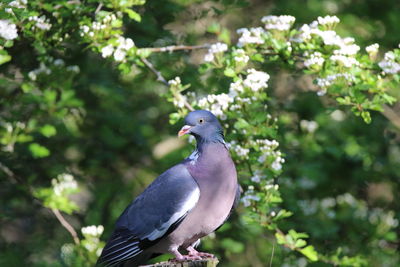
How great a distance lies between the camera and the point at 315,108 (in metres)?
6.81

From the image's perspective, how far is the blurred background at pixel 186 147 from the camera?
6109 mm

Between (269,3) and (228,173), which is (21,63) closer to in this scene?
(228,173)

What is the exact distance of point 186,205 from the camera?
405 cm

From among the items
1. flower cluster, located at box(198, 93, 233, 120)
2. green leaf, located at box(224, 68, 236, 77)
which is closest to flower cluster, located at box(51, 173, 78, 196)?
flower cluster, located at box(198, 93, 233, 120)

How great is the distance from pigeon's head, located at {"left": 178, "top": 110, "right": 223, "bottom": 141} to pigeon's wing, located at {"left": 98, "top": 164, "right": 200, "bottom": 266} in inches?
8.4

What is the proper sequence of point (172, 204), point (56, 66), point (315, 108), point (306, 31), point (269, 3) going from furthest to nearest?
point (269, 3) < point (315, 108) < point (56, 66) < point (306, 31) < point (172, 204)

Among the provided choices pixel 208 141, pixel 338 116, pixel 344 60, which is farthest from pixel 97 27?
pixel 338 116

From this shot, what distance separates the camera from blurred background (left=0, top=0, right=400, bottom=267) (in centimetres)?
611

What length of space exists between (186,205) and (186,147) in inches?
75.5

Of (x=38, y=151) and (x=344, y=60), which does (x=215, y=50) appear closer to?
(x=344, y=60)

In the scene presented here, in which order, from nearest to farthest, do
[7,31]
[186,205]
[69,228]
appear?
[186,205], [7,31], [69,228]

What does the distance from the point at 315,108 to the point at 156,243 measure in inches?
121

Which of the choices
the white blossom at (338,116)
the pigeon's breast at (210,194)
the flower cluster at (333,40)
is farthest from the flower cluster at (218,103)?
the white blossom at (338,116)

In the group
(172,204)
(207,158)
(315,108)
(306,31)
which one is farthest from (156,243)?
(315,108)
